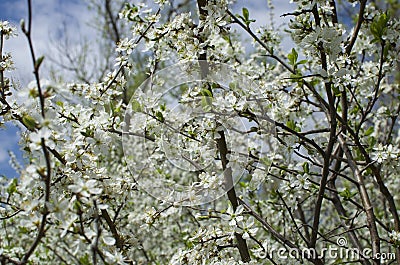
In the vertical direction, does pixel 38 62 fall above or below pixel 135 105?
below

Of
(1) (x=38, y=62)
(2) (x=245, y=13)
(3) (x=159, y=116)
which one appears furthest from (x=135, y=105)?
(1) (x=38, y=62)

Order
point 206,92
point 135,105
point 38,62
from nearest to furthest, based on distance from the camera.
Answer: point 38,62
point 206,92
point 135,105

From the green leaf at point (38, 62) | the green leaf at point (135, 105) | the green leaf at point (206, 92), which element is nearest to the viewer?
the green leaf at point (38, 62)

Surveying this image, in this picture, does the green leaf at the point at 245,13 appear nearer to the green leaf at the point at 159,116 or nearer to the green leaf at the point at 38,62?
the green leaf at the point at 159,116

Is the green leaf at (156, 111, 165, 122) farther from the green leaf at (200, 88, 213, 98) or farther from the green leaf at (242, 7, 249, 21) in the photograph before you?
the green leaf at (242, 7, 249, 21)

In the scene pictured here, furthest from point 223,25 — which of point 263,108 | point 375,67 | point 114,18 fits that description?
point 114,18

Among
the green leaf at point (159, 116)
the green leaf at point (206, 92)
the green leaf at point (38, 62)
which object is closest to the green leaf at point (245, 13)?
the green leaf at point (206, 92)

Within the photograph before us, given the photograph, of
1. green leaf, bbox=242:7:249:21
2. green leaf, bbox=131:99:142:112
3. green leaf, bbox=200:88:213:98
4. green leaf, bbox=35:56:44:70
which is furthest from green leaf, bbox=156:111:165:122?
green leaf, bbox=35:56:44:70

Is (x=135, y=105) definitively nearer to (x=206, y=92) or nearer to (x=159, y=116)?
(x=159, y=116)

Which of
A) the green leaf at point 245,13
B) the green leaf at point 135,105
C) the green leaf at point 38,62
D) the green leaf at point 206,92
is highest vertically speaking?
the green leaf at point 245,13

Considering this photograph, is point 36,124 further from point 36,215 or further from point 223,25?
point 223,25

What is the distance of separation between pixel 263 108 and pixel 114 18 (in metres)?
8.88

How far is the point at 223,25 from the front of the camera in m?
2.09

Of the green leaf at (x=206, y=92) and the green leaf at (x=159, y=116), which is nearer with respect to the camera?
the green leaf at (x=206, y=92)
